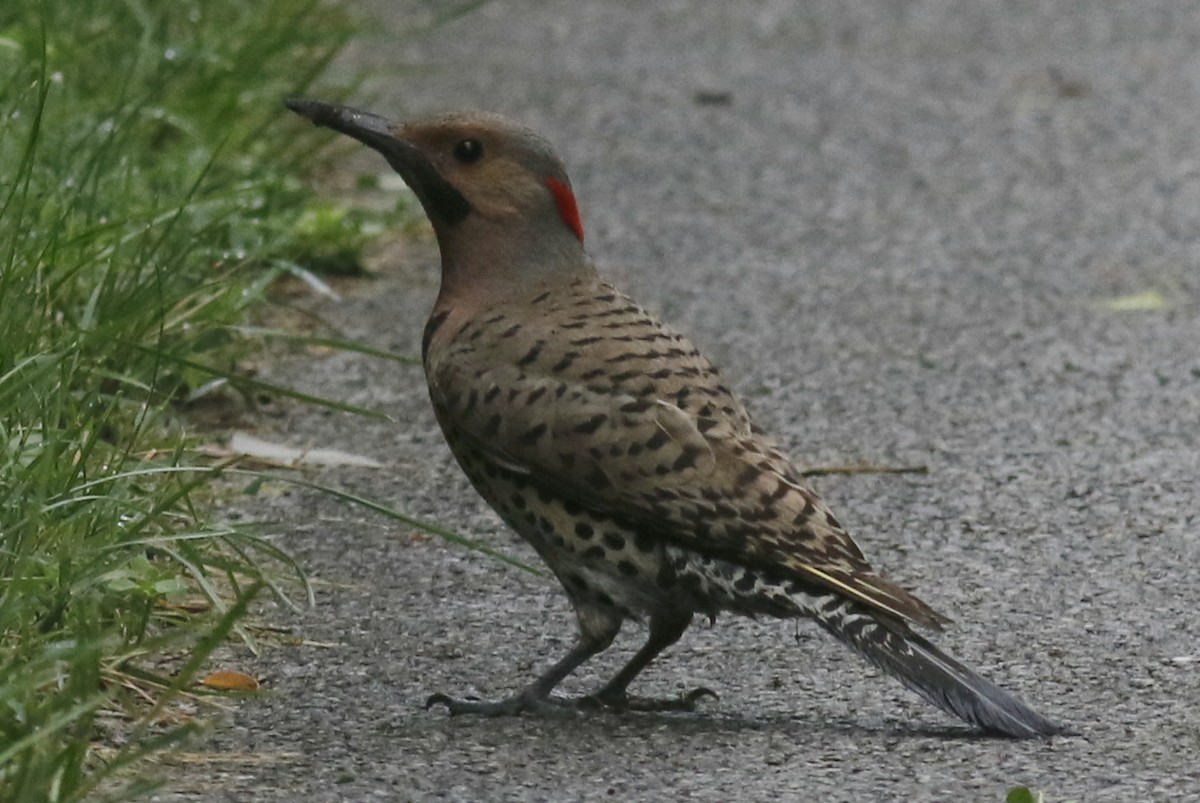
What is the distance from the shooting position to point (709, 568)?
416cm

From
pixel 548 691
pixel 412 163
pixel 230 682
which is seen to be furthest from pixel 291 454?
pixel 548 691

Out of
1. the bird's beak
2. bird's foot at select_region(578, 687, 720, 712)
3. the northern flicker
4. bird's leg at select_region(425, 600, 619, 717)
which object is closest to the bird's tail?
the northern flicker

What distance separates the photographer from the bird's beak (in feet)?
15.5

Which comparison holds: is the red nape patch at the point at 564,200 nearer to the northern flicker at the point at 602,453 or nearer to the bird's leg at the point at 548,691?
the northern flicker at the point at 602,453

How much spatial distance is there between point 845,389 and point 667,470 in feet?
7.43

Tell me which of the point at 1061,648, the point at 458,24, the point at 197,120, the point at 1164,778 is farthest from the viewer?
the point at 458,24

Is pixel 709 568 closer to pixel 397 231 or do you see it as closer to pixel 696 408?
pixel 696 408

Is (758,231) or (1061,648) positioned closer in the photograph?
(1061,648)

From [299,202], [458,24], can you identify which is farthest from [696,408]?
[458,24]

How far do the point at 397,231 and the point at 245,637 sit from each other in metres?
3.42

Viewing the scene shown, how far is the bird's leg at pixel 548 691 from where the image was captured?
4145mm

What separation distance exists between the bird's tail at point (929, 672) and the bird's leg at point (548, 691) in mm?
445

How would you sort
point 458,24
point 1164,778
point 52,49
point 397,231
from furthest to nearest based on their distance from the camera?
point 458,24
point 397,231
point 52,49
point 1164,778

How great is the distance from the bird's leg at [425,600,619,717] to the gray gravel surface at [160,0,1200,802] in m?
0.05
